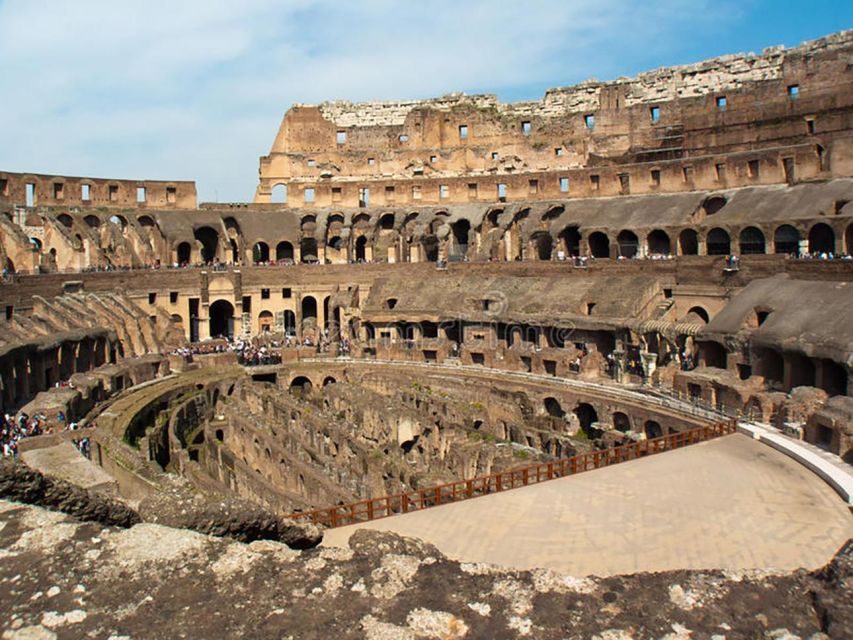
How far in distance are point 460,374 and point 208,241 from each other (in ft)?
80.3

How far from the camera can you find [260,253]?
5050 cm

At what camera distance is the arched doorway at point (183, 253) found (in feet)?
157

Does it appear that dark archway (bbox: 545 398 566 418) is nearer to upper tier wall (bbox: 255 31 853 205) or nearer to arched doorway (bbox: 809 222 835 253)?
arched doorway (bbox: 809 222 835 253)

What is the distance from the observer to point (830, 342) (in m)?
22.2

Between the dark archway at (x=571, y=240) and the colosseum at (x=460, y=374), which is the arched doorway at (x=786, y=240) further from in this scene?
the dark archway at (x=571, y=240)

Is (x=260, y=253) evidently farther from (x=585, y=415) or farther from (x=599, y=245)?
(x=585, y=415)

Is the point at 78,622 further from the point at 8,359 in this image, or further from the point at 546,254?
the point at 546,254

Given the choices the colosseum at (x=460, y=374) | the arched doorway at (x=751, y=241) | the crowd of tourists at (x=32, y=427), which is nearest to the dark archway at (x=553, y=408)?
the colosseum at (x=460, y=374)

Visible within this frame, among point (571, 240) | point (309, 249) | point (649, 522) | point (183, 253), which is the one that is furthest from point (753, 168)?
point (183, 253)

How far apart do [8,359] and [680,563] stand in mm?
22223

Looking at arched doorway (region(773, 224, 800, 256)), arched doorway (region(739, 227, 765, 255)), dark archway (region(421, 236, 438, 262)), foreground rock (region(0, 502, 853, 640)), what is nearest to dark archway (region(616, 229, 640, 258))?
arched doorway (region(739, 227, 765, 255))

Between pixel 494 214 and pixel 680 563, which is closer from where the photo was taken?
pixel 680 563

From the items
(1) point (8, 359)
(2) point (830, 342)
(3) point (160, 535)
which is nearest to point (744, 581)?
(3) point (160, 535)

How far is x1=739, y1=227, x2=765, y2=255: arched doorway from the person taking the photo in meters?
34.3
